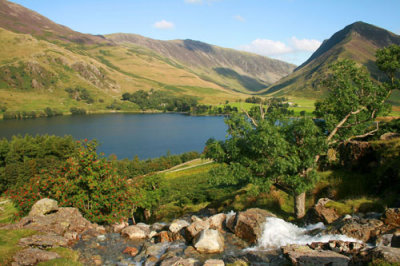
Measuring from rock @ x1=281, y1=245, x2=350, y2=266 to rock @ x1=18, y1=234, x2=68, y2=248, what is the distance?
1499 centimetres

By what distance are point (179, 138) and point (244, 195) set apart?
151442 mm

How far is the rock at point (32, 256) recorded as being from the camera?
1600cm

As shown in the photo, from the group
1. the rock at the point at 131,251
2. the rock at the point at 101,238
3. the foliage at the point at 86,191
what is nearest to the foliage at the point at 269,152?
the rock at the point at 131,251

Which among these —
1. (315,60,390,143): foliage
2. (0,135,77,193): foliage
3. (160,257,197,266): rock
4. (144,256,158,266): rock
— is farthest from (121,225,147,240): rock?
(0,135,77,193): foliage

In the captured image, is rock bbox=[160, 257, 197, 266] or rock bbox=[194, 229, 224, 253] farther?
rock bbox=[194, 229, 224, 253]

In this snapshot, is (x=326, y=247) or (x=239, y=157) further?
(x=239, y=157)

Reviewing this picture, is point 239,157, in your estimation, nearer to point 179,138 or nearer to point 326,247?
Result: point 326,247

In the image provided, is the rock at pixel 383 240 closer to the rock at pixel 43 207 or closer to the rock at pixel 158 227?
the rock at pixel 158 227

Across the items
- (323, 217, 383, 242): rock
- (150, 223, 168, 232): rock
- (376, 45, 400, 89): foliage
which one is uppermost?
(376, 45, 400, 89): foliage

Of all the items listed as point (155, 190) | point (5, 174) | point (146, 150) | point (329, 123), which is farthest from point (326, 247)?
point (146, 150)

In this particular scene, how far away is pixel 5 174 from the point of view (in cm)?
8869

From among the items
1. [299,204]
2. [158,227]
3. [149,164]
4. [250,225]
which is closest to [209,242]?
[250,225]

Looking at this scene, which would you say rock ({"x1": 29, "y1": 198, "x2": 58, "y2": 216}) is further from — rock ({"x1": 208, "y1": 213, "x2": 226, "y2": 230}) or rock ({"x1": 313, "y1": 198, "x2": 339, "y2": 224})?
rock ({"x1": 313, "y1": 198, "x2": 339, "y2": 224})

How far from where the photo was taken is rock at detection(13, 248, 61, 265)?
16000 millimetres
